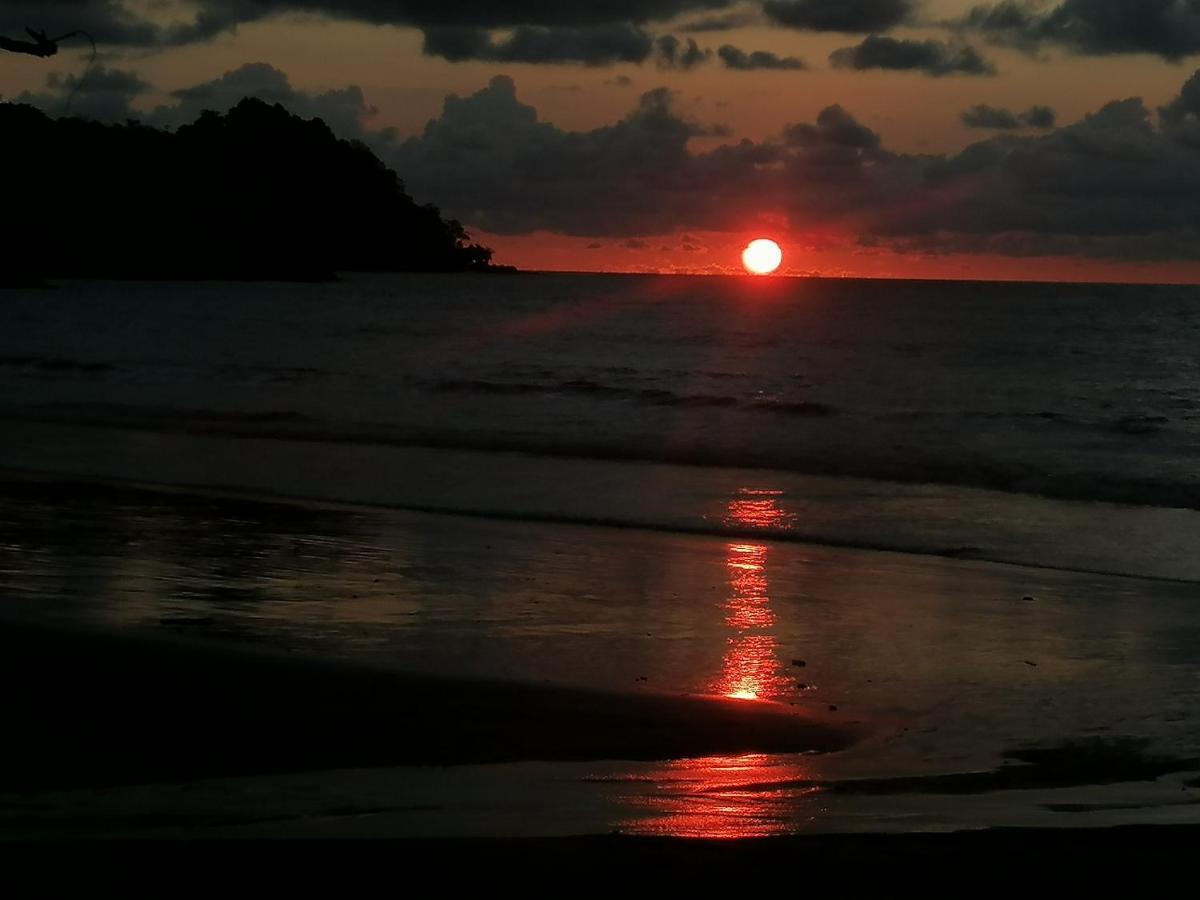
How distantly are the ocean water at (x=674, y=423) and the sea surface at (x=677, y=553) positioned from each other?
149mm

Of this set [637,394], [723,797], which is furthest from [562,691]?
[637,394]

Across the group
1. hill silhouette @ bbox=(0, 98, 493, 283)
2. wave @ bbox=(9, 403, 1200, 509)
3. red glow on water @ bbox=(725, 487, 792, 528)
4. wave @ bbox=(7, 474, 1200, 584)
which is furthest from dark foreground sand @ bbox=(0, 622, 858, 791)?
hill silhouette @ bbox=(0, 98, 493, 283)

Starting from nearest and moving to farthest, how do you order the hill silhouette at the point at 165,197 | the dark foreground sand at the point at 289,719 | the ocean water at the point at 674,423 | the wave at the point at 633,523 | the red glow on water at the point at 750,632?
the dark foreground sand at the point at 289,719, the red glow on water at the point at 750,632, the wave at the point at 633,523, the ocean water at the point at 674,423, the hill silhouette at the point at 165,197

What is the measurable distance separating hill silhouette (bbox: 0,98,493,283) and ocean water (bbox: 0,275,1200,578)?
3222 inches

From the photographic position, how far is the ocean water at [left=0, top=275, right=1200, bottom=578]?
1770 centimetres

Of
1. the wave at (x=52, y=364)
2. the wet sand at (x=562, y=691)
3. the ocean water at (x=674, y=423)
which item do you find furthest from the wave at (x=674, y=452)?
the wave at (x=52, y=364)

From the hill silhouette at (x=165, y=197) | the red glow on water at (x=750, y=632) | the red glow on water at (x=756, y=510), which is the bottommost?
the red glow on water at (x=756, y=510)

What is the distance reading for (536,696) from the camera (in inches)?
321

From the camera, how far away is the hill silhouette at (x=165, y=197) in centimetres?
15238

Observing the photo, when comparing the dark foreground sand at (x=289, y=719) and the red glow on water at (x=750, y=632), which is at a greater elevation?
the dark foreground sand at (x=289, y=719)

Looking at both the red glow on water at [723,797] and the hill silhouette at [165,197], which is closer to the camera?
the red glow on water at [723,797]

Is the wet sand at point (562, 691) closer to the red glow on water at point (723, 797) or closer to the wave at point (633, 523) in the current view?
the red glow on water at point (723, 797)

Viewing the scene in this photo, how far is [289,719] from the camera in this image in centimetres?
745

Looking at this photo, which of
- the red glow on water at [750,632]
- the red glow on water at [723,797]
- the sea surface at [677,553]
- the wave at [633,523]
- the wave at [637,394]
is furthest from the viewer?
the wave at [637,394]
